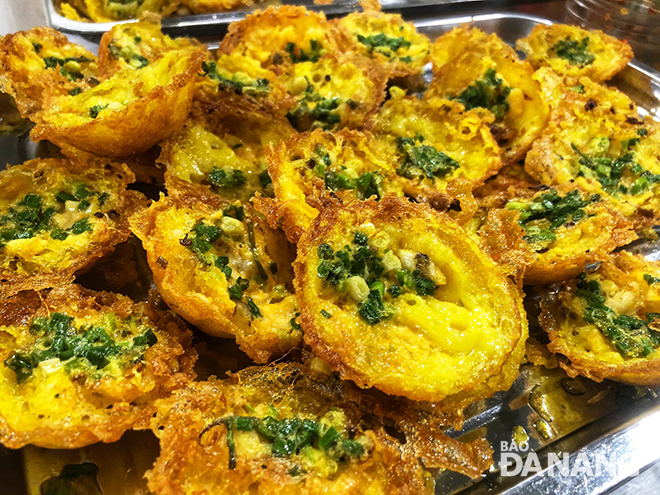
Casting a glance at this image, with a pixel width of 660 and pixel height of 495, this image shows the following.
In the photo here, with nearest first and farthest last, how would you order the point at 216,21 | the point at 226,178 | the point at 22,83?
1. the point at 226,178
2. the point at 22,83
3. the point at 216,21

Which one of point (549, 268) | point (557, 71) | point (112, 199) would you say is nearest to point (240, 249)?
point (112, 199)

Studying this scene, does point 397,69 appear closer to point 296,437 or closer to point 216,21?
point 216,21

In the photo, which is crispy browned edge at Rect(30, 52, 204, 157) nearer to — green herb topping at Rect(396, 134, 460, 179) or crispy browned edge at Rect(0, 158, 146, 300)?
crispy browned edge at Rect(0, 158, 146, 300)

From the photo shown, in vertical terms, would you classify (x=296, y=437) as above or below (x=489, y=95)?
below

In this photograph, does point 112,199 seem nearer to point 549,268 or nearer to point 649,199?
point 549,268

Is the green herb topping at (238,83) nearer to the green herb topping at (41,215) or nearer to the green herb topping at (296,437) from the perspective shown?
the green herb topping at (41,215)

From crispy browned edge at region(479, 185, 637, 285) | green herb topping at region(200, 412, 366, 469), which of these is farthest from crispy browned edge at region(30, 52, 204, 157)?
crispy browned edge at region(479, 185, 637, 285)

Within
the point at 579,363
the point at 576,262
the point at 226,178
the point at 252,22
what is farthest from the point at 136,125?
the point at 579,363
